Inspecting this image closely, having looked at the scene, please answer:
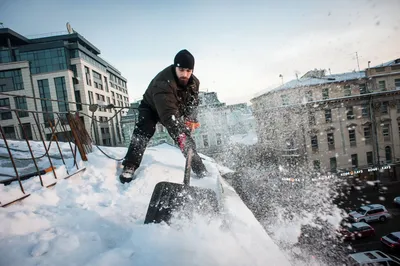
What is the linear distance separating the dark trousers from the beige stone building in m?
22.8

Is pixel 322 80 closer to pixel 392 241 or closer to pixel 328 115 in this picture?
pixel 328 115

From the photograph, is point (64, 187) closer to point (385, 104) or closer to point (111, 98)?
point (385, 104)

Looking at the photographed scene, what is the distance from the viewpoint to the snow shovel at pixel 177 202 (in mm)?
1238

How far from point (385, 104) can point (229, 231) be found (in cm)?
3280

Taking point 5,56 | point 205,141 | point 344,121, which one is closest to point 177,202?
point 205,141

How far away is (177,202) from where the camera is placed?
132cm

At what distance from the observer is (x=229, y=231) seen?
1.13m

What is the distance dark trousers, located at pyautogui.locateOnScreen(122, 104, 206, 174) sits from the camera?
251 centimetres

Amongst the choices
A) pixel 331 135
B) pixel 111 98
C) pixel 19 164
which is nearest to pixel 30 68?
pixel 111 98

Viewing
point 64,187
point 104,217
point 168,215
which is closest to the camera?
point 168,215

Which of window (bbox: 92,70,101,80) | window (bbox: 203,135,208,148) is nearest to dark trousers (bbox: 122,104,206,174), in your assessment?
window (bbox: 203,135,208,148)

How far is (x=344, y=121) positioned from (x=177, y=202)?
94.3 feet

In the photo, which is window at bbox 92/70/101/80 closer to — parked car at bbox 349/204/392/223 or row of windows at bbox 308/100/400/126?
row of windows at bbox 308/100/400/126

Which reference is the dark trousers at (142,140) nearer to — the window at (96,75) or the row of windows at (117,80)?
the window at (96,75)
